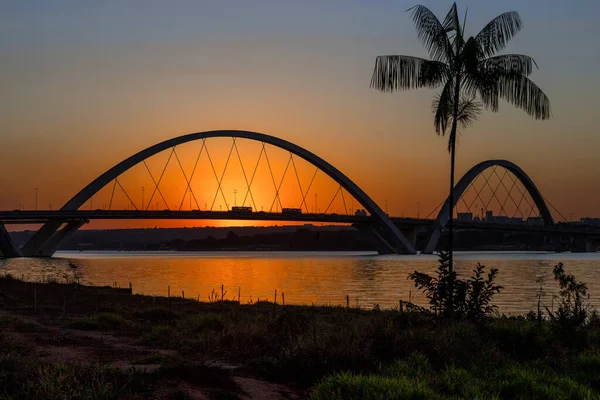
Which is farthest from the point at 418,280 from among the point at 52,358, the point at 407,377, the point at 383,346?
the point at 52,358

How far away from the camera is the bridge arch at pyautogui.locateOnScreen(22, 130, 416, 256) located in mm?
112625

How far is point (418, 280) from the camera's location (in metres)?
17.4

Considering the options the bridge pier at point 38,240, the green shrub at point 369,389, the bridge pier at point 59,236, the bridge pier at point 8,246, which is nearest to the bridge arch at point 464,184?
the bridge pier at point 59,236

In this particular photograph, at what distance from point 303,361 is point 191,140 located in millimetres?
102517

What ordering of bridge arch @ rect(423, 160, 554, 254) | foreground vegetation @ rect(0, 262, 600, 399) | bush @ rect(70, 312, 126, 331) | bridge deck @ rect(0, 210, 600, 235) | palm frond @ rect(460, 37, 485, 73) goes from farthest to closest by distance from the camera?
bridge arch @ rect(423, 160, 554, 254) → bridge deck @ rect(0, 210, 600, 235) → palm frond @ rect(460, 37, 485, 73) → bush @ rect(70, 312, 126, 331) → foreground vegetation @ rect(0, 262, 600, 399)

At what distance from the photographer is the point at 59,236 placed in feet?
392

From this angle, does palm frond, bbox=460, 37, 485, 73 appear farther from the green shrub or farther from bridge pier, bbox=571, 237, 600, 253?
bridge pier, bbox=571, 237, 600, 253

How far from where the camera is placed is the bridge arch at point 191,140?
112625mm

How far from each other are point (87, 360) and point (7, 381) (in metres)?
3.28

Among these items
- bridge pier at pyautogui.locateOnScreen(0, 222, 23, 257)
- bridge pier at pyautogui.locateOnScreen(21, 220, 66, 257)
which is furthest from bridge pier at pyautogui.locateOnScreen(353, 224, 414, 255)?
bridge pier at pyautogui.locateOnScreen(0, 222, 23, 257)

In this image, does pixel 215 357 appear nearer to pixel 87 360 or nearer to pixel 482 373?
pixel 87 360

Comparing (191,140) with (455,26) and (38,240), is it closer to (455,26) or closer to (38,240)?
(38,240)

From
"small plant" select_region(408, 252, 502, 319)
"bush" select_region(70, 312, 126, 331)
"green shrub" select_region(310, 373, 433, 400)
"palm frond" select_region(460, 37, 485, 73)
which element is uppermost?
"palm frond" select_region(460, 37, 485, 73)

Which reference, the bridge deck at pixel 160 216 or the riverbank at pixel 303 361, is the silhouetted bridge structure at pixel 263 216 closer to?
the bridge deck at pixel 160 216
